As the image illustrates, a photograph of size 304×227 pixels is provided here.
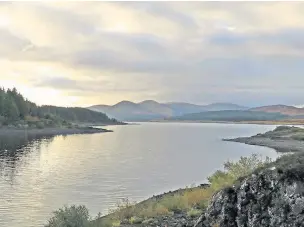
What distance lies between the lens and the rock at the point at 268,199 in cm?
1006

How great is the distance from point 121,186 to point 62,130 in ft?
453

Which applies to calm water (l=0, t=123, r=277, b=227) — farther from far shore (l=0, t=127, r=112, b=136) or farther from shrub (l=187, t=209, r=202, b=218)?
far shore (l=0, t=127, r=112, b=136)

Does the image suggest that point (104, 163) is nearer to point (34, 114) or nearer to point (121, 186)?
point (121, 186)

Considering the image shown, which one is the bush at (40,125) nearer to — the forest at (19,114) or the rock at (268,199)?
the forest at (19,114)

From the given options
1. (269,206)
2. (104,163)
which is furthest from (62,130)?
(269,206)

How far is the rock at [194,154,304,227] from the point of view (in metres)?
10.1

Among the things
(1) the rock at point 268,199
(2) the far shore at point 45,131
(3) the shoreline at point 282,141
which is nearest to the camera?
(1) the rock at point 268,199

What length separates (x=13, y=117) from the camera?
154000 mm

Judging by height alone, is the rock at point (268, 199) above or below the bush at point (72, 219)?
above

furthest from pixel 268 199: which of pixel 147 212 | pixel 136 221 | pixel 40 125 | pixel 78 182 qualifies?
pixel 40 125

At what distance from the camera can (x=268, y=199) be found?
10.5 metres

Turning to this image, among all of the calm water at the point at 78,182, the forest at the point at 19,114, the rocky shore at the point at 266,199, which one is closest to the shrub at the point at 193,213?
the rocky shore at the point at 266,199

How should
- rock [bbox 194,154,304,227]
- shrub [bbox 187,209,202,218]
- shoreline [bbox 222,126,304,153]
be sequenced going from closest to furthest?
1. rock [bbox 194,154,304,227]
2. shrub [bbox 187,209,202,218]
3. shoreline [bbox 222,126,304,153]

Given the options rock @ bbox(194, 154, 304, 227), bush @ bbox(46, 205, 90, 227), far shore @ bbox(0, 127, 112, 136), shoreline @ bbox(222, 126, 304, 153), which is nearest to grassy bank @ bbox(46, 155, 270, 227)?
bush @ bbox(46, 205, 90, 227)
